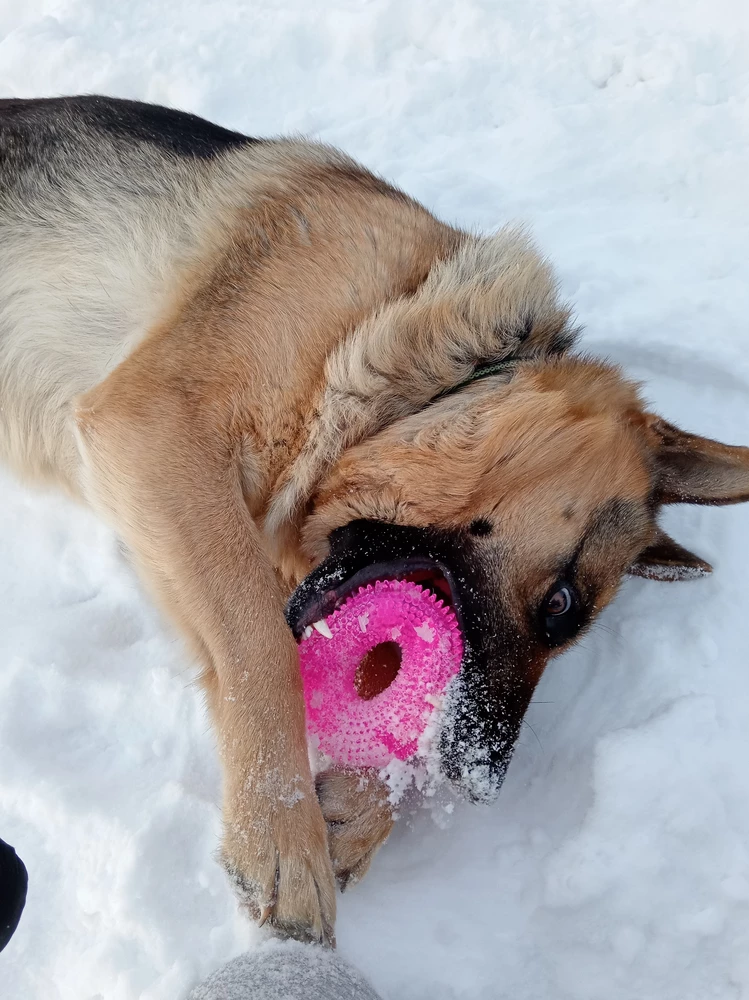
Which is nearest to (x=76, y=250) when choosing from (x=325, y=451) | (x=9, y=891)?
(x=325, y=451)

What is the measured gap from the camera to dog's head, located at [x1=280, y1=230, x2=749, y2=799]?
7.97 feet

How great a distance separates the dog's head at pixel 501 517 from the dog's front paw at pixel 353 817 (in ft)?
0.94

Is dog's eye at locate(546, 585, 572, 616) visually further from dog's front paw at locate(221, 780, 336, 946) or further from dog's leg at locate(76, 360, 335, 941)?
dog's front paw at locate(221, 780, 336, 946)

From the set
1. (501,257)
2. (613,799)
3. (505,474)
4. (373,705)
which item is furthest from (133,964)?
(501,257)

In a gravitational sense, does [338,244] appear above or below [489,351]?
above

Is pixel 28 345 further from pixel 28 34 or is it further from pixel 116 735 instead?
pixel 28 34

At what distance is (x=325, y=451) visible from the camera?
2.64 meters

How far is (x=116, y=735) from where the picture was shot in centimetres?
294

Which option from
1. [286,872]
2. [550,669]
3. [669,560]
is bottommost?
[550,669]

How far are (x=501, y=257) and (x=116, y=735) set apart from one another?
2.36 meters

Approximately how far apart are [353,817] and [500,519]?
105cm

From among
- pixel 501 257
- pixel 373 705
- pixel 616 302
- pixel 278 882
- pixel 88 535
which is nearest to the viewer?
pixel 278 882

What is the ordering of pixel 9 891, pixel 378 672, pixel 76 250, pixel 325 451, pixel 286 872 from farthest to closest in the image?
1. pixel 76 250
2. pixel 325 451
3. pixel 378 672
4. pixel 286 872
5. pixel 9 891

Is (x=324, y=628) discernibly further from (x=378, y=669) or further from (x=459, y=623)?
(x=459, y=623)
